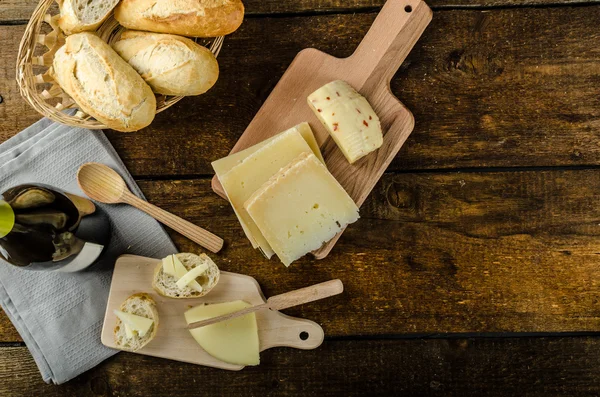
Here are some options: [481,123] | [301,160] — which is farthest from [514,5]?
[301,160]

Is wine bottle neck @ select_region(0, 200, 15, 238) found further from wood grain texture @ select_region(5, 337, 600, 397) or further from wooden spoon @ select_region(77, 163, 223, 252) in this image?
wood grain texture @ select_region(5, 337, 600, 397)

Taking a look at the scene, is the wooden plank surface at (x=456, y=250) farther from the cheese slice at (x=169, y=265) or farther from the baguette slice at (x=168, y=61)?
the baguette slice at (x=168, y=61)

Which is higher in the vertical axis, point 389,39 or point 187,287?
point 389,39

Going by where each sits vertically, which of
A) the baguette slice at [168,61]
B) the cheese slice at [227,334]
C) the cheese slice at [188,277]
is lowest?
the cheese slice at [227,334]

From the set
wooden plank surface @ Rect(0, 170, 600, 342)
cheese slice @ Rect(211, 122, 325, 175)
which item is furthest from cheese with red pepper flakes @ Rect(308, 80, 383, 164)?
wooden plank surface @ Rect(0, 170, 600, 342)

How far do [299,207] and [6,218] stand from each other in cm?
59

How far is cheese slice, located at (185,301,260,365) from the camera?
1.21m

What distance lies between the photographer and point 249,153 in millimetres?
1197

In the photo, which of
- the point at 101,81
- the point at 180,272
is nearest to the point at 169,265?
the point at 180,272

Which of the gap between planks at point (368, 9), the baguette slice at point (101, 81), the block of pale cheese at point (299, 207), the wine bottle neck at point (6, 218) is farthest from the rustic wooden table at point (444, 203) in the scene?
the wine bottle neck at point (6, 218)

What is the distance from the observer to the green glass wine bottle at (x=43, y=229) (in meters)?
0.97

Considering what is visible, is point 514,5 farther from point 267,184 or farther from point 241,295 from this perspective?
point 241,295

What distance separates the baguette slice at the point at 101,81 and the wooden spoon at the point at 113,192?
0.68ft

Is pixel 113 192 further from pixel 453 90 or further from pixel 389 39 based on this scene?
pixel 453 90
